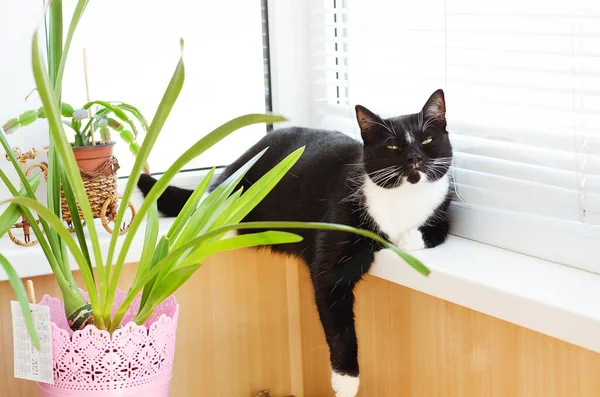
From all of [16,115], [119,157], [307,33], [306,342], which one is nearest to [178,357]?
[306,342]

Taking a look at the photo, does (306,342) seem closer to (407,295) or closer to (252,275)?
(252,275)

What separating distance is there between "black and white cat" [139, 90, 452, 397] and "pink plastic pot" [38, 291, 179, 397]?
0.39 metres

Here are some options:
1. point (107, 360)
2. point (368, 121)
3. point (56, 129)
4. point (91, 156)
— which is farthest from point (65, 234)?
point (368, 121)

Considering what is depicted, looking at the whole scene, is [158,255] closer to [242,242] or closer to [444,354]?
[242,242]

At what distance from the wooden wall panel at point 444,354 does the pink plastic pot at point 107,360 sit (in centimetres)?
54

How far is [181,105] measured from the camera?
201 centimetres

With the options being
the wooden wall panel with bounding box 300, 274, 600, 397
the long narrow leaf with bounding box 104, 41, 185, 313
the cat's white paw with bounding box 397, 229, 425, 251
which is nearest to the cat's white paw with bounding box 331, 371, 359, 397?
the wooden wall panel with bounding box 300, 274, 600, 397

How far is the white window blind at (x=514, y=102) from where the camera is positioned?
1.34 m

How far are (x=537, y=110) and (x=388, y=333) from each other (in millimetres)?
585

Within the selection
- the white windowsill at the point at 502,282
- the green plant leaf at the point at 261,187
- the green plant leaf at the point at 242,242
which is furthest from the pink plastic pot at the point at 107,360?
the white windowsill at the point at 502,282

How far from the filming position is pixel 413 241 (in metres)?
1.55

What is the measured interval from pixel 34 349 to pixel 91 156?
48cm

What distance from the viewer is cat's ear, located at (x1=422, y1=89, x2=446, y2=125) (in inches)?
58.5

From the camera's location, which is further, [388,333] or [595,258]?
[388,333]
